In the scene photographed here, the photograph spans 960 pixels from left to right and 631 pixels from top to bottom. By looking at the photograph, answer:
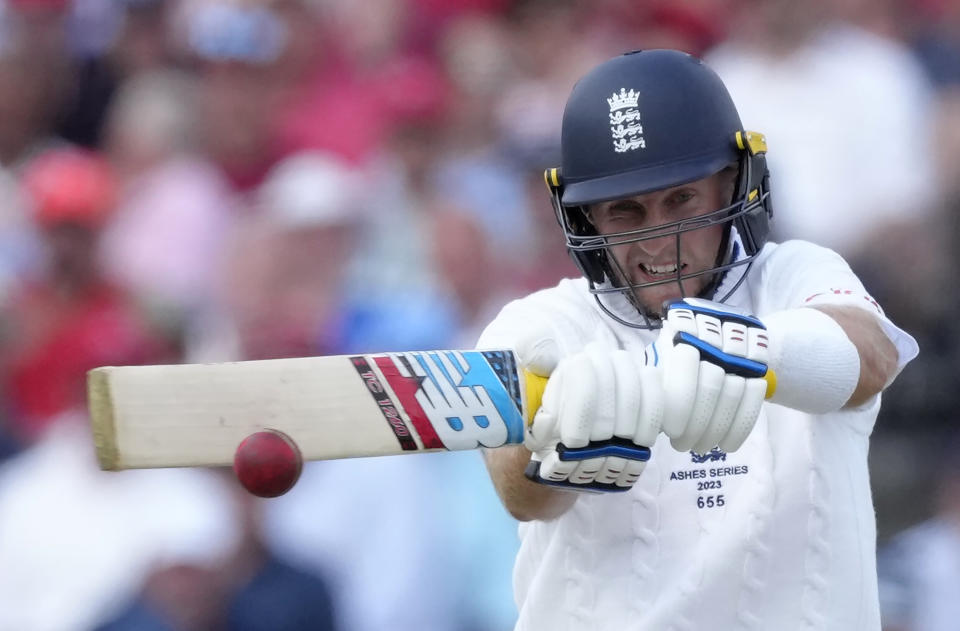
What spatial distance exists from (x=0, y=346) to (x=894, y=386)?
10.4ft

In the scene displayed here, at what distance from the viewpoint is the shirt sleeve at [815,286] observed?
2.75 metres

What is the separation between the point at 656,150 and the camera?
289 centimetres

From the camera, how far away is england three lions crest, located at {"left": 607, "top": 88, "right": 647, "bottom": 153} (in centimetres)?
291

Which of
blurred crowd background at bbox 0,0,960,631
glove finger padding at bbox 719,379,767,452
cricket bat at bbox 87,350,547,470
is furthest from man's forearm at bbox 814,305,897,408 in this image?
blurred crowd background at bbox 0,0,960,631

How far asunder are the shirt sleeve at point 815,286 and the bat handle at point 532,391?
0.56m

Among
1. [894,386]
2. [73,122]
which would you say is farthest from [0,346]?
[894,386]

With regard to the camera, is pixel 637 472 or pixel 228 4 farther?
pixel 228 4

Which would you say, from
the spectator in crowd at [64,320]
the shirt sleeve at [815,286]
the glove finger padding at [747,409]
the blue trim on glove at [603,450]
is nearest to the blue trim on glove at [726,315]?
the glove finger padding at [747,409]

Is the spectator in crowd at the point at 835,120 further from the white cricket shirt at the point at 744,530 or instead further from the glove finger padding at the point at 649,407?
the glove finger padding at the point at 649,407

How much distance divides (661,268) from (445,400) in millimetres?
661

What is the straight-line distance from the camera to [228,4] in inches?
245

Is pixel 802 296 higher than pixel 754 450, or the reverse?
pixel 802 296

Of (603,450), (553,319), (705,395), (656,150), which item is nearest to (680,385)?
(705,395)

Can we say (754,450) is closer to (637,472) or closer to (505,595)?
(637,472)
